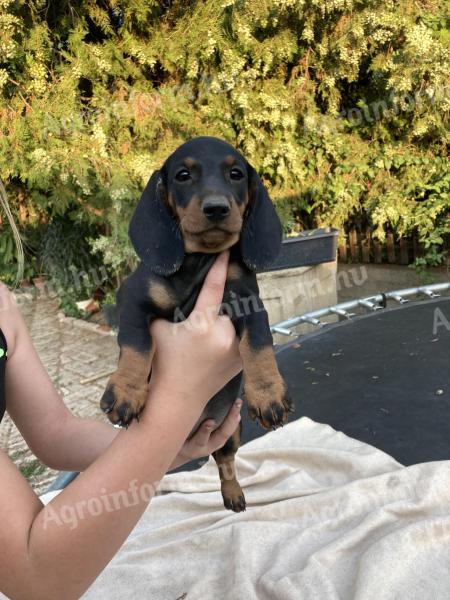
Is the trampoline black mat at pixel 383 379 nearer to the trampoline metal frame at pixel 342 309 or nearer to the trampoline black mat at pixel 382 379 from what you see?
the trampoline black mat at pixel 382 379

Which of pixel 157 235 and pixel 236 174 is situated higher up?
pixel 236 174

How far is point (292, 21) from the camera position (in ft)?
17.3

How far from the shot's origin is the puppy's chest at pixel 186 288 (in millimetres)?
1321

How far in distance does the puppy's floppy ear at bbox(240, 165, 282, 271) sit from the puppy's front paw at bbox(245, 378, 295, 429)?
0.29 metres

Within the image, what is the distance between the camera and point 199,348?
1.21 m

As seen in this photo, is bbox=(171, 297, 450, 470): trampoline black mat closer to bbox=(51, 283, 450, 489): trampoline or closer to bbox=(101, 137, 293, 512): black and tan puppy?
bbox=(51, 283, 450, 489): trampoline

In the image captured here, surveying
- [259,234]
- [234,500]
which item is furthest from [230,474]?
[259,234]

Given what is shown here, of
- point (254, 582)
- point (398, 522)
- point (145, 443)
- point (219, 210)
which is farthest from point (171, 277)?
point (398, 522)

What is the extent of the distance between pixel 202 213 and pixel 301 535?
1086 millimetres

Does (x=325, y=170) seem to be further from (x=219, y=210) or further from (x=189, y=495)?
(x=219, y=210)

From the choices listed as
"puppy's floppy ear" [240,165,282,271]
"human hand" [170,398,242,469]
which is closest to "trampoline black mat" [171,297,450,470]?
"human hand" [170,398,242,469]

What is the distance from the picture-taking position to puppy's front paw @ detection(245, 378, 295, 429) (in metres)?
1.21

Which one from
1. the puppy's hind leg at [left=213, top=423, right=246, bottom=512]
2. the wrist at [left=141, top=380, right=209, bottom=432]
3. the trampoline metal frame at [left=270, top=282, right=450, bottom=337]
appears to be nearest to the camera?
the wrist at [left=141, top=380, right=209, bottom=432]

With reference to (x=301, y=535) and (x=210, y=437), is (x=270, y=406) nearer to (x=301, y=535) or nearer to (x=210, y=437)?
(x=210, y=437)
